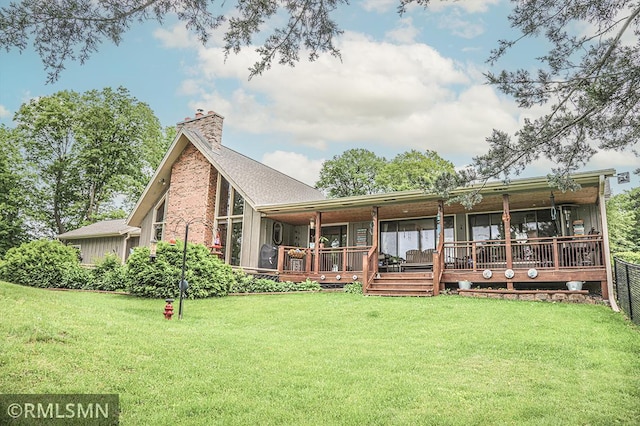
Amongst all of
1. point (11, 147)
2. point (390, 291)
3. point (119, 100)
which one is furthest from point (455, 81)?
point (11, 147)

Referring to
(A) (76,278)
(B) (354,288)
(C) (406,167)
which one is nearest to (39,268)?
(A) (76,278)

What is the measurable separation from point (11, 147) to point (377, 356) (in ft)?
110

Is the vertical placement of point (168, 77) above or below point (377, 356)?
above

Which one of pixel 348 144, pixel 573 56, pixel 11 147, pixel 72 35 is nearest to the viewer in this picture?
pixel 72 35

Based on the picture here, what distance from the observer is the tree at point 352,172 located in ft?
112

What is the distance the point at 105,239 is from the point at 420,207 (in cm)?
1857

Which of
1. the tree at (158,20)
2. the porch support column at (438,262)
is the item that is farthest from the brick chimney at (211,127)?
the tree at (158,20)

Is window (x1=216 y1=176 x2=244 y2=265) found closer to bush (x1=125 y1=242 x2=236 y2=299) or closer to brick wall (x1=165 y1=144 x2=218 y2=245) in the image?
brick wall (x1=165 y1=144 x2=218 y2=245)

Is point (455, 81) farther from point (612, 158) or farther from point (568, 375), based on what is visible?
point (568, 375)

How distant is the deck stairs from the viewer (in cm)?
1242

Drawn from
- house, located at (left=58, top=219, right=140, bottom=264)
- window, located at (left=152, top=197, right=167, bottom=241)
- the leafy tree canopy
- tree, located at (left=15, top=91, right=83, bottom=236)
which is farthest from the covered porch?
tree, located at (left=15, top=91, right=83, bottom=236)

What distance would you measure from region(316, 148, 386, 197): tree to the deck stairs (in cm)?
2030

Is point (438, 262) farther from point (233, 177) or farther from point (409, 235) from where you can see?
point (233, 177)

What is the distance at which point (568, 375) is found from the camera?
5387 millimetres
